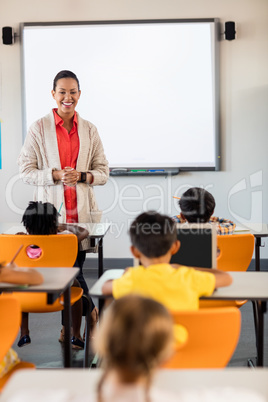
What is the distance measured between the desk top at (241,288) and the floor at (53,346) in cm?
86

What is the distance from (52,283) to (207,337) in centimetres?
89

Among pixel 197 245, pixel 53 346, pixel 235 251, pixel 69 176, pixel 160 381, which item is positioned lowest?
pixel 53 346

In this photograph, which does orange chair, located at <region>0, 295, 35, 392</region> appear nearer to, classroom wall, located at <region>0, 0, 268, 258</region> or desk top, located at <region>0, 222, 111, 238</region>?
desk top, located at <region>0, 222, 111, 238</region>

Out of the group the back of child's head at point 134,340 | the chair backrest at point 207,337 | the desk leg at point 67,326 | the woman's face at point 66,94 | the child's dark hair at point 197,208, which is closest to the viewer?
the back of child's head at point 134,340

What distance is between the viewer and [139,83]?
198 inches

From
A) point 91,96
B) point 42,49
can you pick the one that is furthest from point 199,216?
point 42,49

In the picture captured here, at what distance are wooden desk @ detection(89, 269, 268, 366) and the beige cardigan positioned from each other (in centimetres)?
117

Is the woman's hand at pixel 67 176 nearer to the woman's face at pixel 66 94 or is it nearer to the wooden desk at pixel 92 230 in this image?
the wooden desk at pixel 92 230

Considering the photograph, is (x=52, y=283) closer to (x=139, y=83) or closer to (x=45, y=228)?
(x=45, y=228)

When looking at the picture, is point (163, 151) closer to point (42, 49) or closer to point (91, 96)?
Result: point (91, 96)

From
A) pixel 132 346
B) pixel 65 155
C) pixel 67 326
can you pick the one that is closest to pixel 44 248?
pixel 67 326

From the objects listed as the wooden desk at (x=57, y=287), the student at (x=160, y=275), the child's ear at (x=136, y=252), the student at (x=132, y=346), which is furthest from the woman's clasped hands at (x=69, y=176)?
the student at (x=132, y=346)

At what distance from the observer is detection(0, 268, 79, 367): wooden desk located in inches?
81.4

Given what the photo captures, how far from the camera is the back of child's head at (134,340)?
98cm
